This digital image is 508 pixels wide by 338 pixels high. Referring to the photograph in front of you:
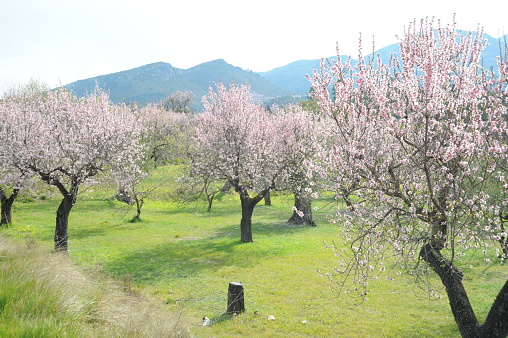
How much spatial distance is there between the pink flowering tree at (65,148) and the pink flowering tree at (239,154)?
4.99 metres

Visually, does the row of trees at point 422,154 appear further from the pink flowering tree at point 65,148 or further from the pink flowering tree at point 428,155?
the pink flowering tree at point 65,148

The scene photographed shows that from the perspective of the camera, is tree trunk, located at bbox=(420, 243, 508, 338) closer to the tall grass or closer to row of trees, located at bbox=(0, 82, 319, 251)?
the tall grass

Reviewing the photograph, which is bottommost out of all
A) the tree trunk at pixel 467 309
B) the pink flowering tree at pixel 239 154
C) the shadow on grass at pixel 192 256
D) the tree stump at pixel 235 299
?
the shadow on grass at pixel 192 256

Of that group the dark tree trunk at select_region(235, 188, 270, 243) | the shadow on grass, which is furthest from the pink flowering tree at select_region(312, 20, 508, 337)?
the dark tree trunk at select_region(235, 188, 270, 243)

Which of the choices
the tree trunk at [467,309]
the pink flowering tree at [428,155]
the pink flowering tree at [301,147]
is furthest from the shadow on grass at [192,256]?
the tree trunk at [467,309]

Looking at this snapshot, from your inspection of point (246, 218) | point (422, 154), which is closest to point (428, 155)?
point (422, 154)

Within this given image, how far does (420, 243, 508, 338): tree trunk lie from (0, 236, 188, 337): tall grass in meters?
5.80

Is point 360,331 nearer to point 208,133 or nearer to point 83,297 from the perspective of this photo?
point 83,297

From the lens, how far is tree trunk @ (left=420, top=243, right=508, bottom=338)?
6.85 metres

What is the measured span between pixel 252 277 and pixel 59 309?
9.84m

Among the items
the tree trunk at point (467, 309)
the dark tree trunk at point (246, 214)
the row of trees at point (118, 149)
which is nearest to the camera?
the tree trunk at point (467, 309)

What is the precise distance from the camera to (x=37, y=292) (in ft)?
21.0

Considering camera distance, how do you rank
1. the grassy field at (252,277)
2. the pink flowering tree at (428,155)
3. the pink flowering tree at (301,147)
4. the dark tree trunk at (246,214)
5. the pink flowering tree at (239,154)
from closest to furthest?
1. the pink flowering tree at (428,155)
2. the grassy field at (252,277)
3. the pink flowering tree at (239,154)
4. the dark tree trunk at (246,214)
5. the pink flowering tree at (301,147)

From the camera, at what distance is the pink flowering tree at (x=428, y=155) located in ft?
22.0
